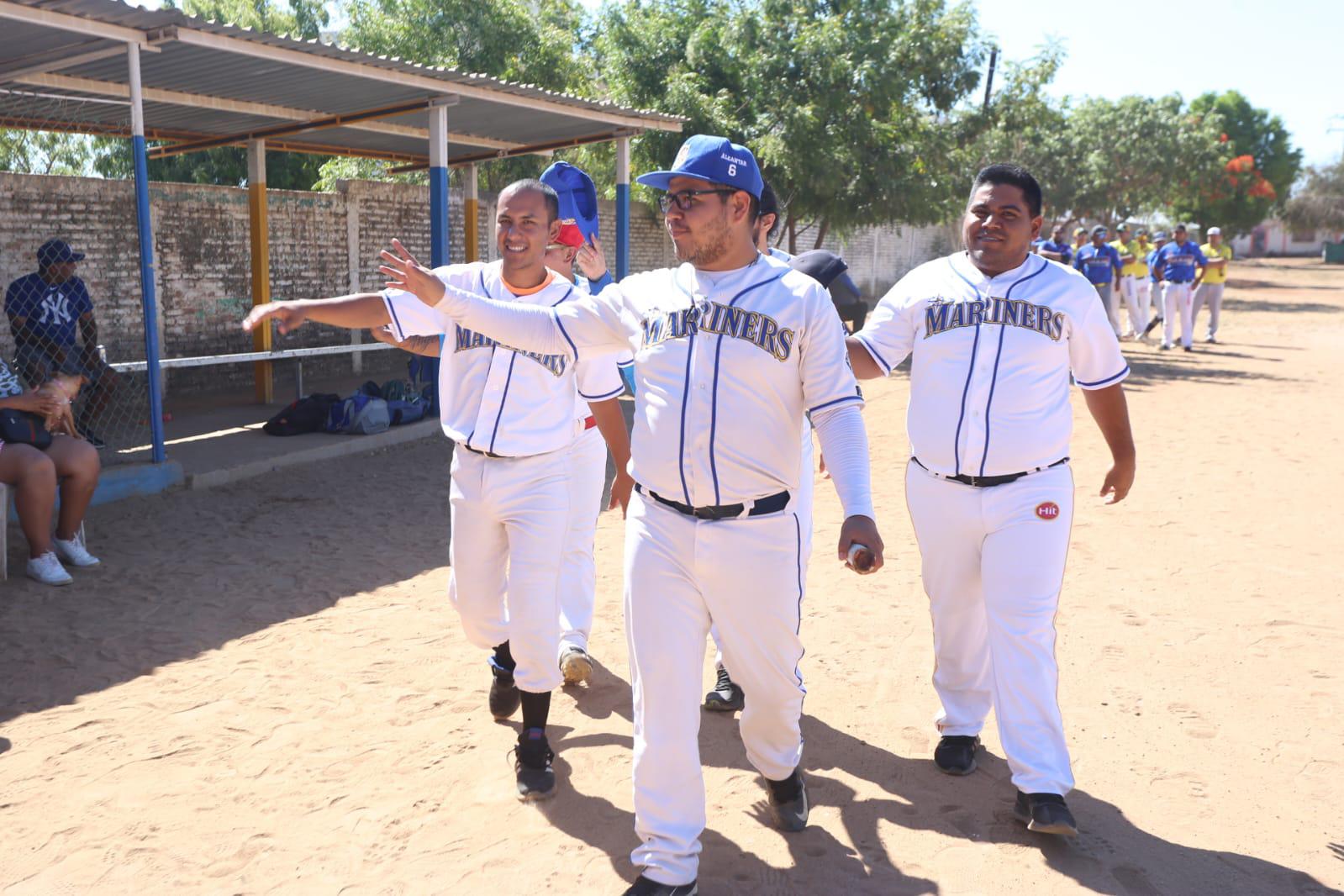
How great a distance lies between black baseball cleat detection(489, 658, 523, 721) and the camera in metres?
4.47

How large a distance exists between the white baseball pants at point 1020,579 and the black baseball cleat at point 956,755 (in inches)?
17.5

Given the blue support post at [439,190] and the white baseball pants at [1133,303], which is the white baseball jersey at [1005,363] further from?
the white baseball pants at [1133,303]

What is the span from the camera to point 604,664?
520 cm

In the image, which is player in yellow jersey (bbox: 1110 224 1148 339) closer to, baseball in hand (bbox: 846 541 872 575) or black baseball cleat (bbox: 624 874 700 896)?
baseball in hand (bbox: 846 541 872 575)

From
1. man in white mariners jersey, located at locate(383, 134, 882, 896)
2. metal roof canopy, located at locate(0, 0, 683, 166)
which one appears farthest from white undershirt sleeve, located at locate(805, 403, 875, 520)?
metal roof canopy, located at locate(0, 0, 683, 166)

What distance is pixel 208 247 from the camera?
1243 centimetres

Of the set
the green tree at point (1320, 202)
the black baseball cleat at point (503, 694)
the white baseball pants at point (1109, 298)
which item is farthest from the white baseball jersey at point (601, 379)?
the green tree at point (1320, 202)

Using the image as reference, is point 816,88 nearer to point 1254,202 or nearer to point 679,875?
point 679,875

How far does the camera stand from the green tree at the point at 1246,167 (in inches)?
2114

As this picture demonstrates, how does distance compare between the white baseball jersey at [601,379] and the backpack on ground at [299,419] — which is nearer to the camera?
the white baseball jersey at [601,379]

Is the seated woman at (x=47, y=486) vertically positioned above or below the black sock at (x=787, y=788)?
above

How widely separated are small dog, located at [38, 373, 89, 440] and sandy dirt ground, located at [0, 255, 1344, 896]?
0.82m

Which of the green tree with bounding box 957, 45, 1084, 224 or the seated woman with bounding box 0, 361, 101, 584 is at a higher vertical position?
the green tree with bounding box 957, 45, 1084, 224

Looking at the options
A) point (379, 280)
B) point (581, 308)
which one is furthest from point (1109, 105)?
point (581, 308)
